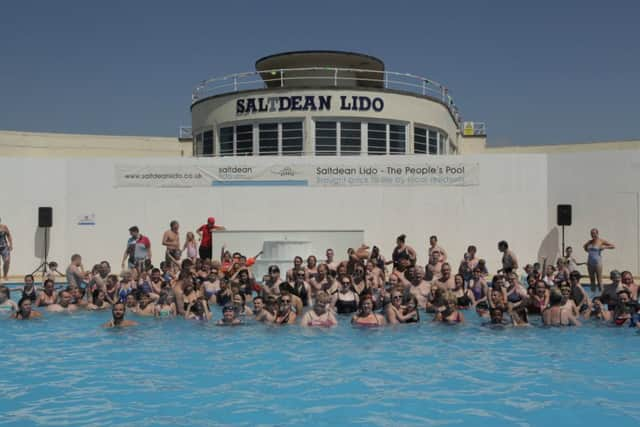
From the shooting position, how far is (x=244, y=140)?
2189cm

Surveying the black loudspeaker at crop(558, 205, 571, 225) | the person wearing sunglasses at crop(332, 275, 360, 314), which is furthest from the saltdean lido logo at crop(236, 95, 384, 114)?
the person wearing sunglasses at crop(332, 275, 360, 314)

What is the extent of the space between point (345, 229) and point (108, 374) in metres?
10.7

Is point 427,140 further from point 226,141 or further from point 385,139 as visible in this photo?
point 226,141

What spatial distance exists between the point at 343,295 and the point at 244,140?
1079 cm

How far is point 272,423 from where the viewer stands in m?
6.32

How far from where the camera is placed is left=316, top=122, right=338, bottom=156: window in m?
21.3

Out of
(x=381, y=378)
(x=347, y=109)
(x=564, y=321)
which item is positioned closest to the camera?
(x=381, y=378)

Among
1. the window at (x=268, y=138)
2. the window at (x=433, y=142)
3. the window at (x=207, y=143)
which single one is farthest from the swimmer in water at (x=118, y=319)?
the window at (x=433, y=142)

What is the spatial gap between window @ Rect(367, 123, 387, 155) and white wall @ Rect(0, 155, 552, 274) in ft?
11.3

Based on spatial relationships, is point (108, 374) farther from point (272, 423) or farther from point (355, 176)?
point (355, 176)

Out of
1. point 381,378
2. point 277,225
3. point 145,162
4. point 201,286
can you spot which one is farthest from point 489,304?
point 145,162

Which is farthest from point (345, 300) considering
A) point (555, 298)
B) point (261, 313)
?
point (555, 298)

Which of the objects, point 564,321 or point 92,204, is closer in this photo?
point 564,321

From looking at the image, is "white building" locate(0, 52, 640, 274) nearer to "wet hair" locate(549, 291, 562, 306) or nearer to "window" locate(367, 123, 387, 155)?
"window" locate(367, 123, 387, 155)
